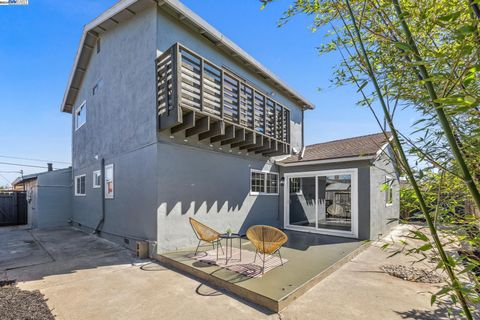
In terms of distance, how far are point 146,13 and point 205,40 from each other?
6.26 feet

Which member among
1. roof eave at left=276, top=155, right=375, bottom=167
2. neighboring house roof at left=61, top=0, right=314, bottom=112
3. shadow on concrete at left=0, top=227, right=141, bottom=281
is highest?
neighboring house roof at left=61, top=0, right=314, bottom=112

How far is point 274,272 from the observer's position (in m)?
5.05

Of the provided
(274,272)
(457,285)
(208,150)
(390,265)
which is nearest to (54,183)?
(208,150)

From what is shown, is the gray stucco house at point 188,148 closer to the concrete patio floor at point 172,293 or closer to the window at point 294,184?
the window at point 294,184

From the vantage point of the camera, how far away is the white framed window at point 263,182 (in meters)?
9.80

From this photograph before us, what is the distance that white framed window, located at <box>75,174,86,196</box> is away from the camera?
11633mm

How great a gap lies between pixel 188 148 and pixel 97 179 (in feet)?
17.1

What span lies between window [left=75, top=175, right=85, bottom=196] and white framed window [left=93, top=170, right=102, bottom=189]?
1735 millimetres

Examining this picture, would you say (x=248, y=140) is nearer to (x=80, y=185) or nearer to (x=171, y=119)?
(x=171, y=119)

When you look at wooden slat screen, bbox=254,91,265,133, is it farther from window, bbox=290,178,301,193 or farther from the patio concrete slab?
the patio concrete slab

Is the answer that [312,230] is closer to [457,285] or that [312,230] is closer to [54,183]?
[457,285]

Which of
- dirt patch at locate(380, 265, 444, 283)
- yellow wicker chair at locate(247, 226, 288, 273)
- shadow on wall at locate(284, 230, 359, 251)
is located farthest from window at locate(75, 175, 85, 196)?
dirt patch at locate(380, 265, 444, 283)

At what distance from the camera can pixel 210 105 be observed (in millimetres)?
7387

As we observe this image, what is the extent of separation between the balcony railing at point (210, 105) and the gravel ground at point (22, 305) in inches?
165
